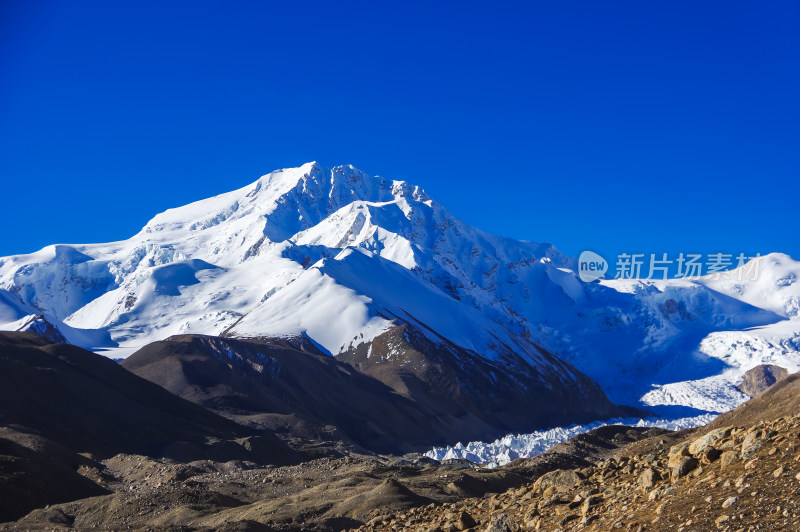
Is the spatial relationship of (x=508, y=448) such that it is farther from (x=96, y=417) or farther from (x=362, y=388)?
(x=96, y=417)

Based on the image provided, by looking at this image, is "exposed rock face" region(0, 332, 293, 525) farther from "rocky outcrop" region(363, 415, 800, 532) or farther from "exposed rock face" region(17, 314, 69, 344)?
"exposed rock face" region(17, 314, 69, 344)

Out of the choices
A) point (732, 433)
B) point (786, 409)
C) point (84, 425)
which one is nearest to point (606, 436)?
point (786, 409)

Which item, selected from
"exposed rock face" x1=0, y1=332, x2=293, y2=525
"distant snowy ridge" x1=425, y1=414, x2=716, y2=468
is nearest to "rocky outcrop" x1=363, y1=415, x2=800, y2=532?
"exposed rock face" x1=0, y1=332, x2=293, y2=525

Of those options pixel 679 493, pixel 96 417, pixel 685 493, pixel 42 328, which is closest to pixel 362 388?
pixel 96 417

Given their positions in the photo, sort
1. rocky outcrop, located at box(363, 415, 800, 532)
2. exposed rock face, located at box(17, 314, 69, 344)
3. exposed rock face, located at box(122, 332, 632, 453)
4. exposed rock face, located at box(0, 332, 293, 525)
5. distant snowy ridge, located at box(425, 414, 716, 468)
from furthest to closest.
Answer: exposed rock face, located at box(17, 314, 69, 344) < exposed rock face, located at box(122, 332, 632, 453) < distant snowy ridge, located at box(425, 414, 716, 468) < exposed rock face, located at box(0, 332, 293, 525) < rocky outcrop, located at box(363, 415, 800, 532)

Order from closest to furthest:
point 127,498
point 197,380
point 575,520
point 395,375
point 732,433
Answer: point 575,520, point 732,433, point 127,498, point 197,380, point 395,375

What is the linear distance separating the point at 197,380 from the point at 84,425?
4119cm

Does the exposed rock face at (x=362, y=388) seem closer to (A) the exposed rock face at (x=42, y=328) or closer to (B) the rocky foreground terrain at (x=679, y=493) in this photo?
(A) the exposed rock face at (x=42, y=328)

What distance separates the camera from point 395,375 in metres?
139

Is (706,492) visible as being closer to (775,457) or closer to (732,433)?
(775,457)

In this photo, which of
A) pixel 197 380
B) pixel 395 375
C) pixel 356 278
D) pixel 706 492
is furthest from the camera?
pixel 356 278

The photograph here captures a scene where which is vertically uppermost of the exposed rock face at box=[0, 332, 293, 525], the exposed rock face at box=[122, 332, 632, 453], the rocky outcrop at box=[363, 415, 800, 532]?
the exposed rock face at box=[122, 332, 632, 453]

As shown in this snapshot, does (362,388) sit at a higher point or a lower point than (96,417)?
higher

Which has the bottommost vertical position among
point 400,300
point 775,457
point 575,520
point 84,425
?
point 575,520
